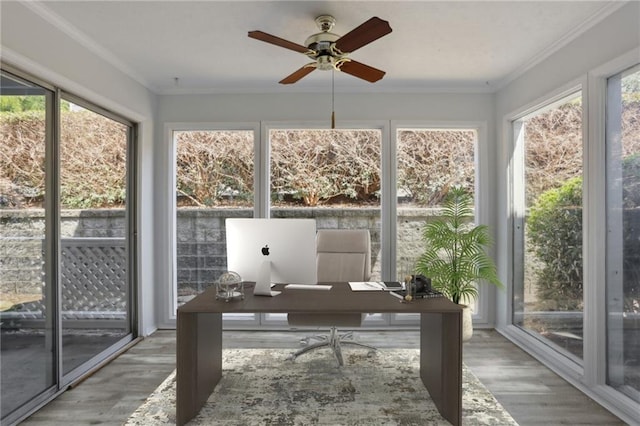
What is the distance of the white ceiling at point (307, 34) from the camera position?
8.00ft

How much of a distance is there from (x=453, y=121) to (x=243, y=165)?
7.52 feet

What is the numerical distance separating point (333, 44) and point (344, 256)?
165 cm

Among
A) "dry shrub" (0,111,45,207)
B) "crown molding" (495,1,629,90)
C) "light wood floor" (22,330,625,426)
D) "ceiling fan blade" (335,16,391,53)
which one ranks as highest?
"crown molding" (495,1,629,90)

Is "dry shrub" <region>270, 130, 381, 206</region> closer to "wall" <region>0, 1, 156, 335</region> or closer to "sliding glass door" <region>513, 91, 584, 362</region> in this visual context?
"wall" <region>0, 1, 156, 335</region>

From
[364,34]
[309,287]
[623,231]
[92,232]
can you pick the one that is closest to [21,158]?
[92,232]

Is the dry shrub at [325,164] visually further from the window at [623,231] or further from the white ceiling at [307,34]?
the window at [623,231]

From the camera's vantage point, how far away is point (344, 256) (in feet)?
10.5

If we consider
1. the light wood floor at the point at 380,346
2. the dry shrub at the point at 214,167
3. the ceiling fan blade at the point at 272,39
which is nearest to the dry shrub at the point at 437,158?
the light wood floor at the point at 380,346

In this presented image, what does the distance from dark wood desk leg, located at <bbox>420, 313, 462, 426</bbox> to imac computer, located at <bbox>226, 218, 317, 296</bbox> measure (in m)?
0.82

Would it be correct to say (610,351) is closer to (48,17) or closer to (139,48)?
(139,48)

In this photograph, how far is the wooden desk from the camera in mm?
2102

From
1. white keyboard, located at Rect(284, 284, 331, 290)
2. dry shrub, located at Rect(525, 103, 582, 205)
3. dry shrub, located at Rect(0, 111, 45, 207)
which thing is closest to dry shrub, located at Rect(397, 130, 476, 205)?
dry shrub, located at Rect(525, 103, 582, 205)

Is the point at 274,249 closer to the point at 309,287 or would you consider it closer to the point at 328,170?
the point at 309,287

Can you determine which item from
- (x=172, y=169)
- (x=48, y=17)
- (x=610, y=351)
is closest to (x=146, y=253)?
(x=172, y=169)
